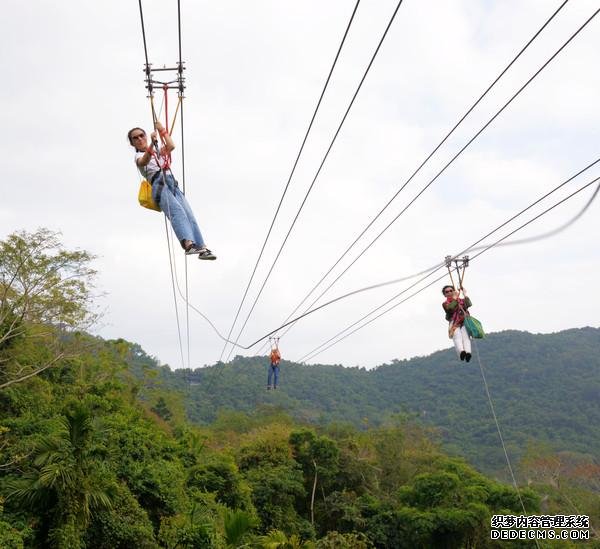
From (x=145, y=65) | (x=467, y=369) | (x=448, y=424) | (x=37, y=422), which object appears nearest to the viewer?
(x=145, y=65)

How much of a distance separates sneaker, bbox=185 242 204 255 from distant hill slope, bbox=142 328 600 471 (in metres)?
43.4

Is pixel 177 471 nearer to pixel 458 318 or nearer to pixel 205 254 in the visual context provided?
pixel 458 318

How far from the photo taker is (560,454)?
41.7 meters

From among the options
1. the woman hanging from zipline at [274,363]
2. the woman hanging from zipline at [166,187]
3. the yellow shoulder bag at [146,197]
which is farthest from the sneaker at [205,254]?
the woman hanging from zipline at [274,363]

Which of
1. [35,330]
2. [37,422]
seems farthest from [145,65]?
[35,330]

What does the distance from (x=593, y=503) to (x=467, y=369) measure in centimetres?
3783

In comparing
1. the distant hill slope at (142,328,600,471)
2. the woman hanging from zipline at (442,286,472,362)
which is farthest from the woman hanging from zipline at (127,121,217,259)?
the distant hill slope at (142,328,600,471)

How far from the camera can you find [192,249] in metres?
5.57

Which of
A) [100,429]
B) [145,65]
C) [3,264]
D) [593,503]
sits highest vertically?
[3,264]

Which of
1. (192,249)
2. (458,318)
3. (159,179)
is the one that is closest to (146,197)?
(159,179)

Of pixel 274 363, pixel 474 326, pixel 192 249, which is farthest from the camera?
pixel 274 363

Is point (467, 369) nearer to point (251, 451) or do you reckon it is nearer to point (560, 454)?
point (560, 454)

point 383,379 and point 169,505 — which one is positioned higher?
point 383,379

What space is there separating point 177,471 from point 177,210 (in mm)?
13589
